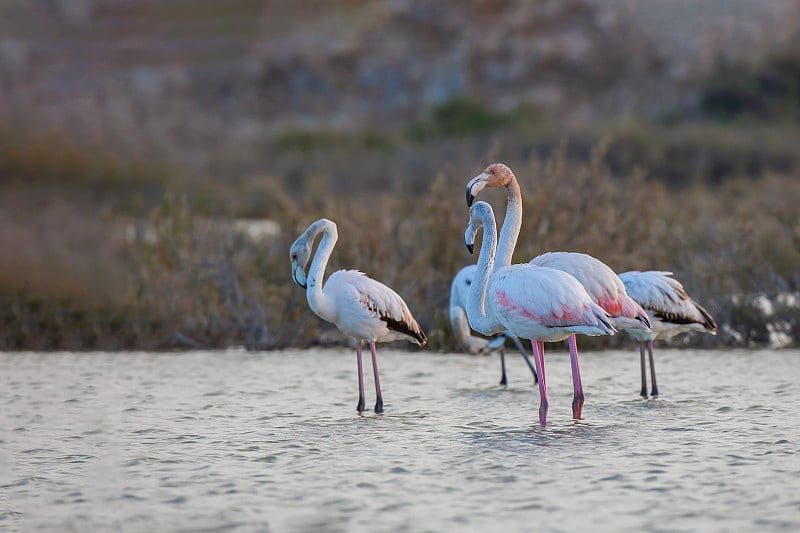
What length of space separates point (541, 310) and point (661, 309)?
1.42 meters

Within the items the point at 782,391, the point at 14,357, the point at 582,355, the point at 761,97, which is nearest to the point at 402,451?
the point at 782,391

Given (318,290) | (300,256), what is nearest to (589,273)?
(318,290)

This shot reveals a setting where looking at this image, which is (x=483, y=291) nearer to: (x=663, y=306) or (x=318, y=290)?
(x=318, y=290)

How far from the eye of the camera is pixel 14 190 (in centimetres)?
1559

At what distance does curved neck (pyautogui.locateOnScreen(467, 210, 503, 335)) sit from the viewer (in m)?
8.63

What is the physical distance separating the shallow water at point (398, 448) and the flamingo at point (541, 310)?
16.7 inches

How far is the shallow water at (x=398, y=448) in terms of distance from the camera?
20.1 ft

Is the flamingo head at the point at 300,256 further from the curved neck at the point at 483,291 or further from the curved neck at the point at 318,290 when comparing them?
the curved neck at the point at 483,291

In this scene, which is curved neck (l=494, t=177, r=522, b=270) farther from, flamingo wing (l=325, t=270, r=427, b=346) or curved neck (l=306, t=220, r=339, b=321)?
curved neck (l=306, t=220, r=339, b=321)

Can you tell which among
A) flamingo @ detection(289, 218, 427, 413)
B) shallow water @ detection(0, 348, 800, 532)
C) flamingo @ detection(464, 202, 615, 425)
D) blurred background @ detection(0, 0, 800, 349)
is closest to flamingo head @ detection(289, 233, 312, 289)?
flamingo @ detection(289, 218, 427, 413)

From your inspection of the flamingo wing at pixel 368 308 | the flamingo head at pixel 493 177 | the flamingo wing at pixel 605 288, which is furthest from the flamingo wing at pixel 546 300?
the flamingo wing at pixel 368 308

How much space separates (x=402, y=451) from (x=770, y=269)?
5829 millimetres

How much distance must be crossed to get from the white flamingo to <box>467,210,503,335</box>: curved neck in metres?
0.07

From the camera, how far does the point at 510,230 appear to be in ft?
28.9
